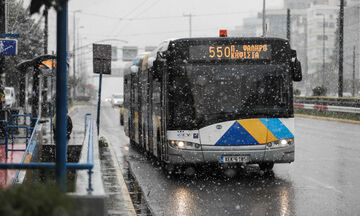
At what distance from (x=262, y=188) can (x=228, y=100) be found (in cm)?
205

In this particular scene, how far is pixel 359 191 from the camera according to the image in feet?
35.5

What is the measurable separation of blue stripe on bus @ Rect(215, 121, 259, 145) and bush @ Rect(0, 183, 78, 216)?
7998mm

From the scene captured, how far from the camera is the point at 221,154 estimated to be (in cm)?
1260

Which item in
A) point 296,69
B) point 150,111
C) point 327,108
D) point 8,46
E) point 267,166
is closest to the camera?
point 296,69

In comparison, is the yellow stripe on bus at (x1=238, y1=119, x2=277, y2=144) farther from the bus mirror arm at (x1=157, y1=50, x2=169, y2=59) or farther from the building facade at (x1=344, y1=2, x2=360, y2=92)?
the building facade at (x1=344, y1=2, x2=360, y2=92)

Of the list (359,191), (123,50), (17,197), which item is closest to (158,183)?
(359,191)

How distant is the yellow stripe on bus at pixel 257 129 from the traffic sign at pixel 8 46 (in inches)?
246

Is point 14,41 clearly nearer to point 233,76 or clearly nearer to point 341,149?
point 233,76

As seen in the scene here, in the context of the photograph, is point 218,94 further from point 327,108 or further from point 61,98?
point 327,108

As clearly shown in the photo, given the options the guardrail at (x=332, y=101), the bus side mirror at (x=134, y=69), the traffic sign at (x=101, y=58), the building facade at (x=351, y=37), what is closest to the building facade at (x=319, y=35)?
the building facade at (x=351, y=37)

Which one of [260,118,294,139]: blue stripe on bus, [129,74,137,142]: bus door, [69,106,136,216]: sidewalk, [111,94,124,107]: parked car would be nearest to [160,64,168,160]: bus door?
[69,106,136,216]: sidewalk

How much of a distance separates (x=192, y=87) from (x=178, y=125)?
0.77m

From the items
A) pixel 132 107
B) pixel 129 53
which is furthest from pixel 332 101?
pixel 129 53

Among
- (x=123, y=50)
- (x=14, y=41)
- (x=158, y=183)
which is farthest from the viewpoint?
(x=123, y=50)
